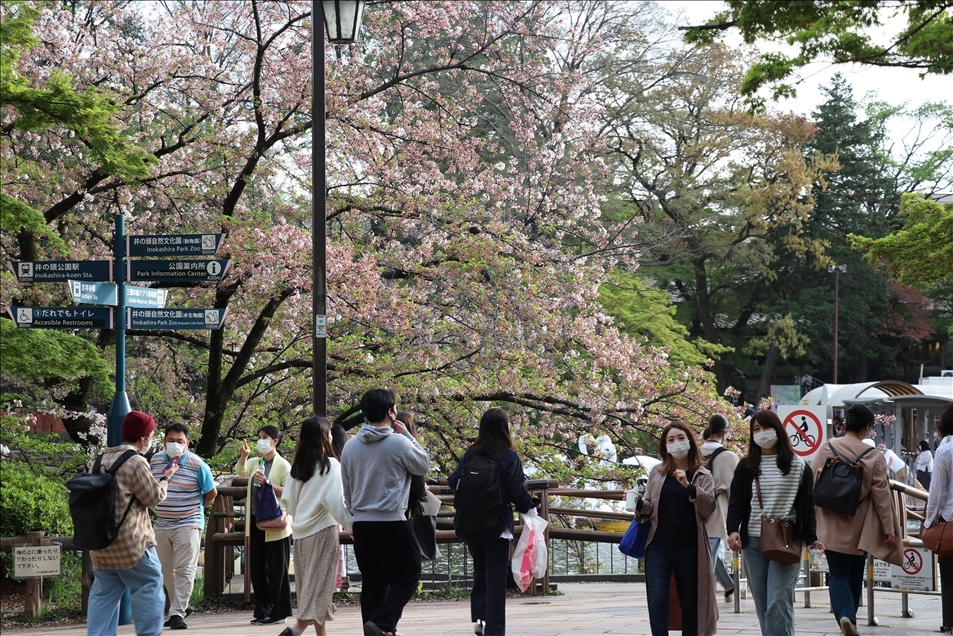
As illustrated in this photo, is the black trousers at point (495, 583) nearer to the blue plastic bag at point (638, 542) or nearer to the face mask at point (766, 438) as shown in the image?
the blue plastic bag at point (638, 542)

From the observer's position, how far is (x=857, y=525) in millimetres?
7531

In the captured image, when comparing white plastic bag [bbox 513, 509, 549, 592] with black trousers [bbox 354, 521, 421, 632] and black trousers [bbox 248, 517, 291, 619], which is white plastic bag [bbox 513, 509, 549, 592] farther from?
black trousers [bbox 248, 517, 291, 619]

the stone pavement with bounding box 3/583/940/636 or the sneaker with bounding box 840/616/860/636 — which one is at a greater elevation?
the sneaker with bounding box 840/616/860/636

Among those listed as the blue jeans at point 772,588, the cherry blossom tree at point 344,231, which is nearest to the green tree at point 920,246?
the cherry blossom tree at point 344,231

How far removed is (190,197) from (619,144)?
2028 centimetres

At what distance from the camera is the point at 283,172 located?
14891mm

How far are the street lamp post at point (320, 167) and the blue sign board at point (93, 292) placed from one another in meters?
1.82

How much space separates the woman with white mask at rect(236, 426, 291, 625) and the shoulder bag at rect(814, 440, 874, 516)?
4368 millimetres

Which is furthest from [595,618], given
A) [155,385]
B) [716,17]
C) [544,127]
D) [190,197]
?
[544,127]

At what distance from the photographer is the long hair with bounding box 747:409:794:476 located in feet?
22.7

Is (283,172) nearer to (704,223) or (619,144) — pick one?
(619,144)

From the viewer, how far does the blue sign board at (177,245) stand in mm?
9648

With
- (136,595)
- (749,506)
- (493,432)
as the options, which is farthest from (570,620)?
(136,595)

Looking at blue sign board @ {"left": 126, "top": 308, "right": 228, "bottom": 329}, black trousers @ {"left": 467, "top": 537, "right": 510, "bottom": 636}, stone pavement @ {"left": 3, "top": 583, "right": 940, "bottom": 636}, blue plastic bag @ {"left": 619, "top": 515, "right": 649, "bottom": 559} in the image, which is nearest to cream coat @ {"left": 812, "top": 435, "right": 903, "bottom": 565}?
stone pavement @ {"left": 3, "top": 583, "right": 940, "bottom": 636}
